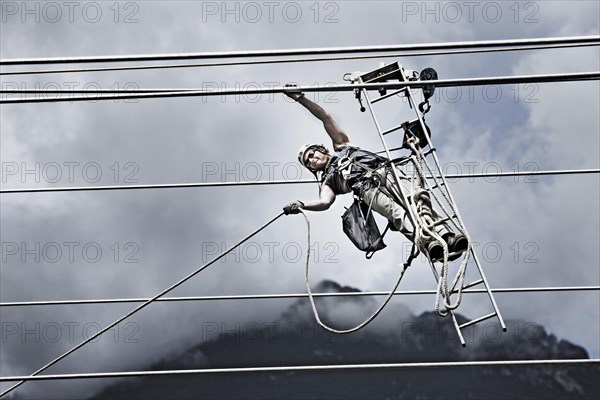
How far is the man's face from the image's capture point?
645 centimetres

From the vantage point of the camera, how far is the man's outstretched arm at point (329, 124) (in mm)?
6230

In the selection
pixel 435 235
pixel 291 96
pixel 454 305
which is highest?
pixel 291 96

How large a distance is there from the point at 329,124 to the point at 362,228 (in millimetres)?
708

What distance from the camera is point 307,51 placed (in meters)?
4.75

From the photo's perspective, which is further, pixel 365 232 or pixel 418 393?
pixel 418 393

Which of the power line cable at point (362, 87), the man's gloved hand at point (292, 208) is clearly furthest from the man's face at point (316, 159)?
the power line cable at point (362, 87)

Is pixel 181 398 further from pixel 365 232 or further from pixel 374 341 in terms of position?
pixel 365 232

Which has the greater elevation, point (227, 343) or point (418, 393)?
point (227, 343)

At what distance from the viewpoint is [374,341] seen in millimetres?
21078

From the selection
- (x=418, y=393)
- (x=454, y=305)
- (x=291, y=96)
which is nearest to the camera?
(x=454, y=305)

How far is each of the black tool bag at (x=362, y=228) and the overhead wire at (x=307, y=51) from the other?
1.56m

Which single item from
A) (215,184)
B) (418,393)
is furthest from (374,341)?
(215,184)

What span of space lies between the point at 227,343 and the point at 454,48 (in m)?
18.3

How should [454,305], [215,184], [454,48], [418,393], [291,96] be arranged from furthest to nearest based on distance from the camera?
[418,393] → [215,184] → [291,96] → [454,305] → [454,48]
